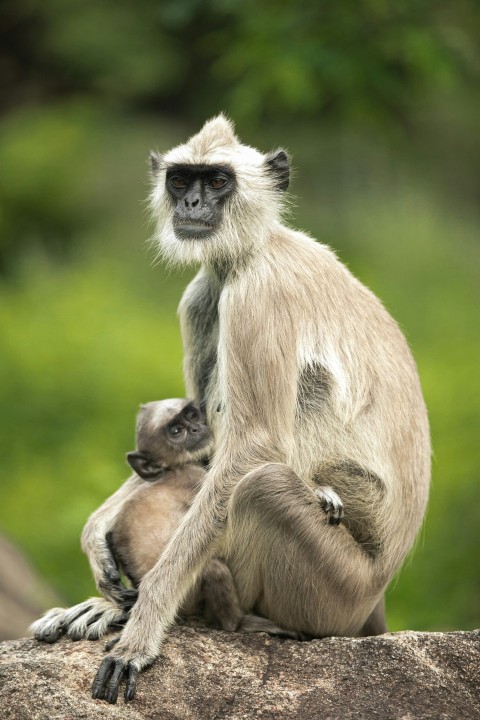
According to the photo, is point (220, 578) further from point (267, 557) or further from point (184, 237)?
point (184, 237)

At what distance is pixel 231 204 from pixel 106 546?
1947 mm

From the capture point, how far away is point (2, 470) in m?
11.6

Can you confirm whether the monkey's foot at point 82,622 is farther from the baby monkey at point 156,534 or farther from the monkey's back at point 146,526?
the monkey's back at point 146,526

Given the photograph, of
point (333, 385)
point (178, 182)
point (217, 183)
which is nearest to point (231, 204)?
point (217, 183)

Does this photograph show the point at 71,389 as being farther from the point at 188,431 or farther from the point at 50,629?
the point at 50,629

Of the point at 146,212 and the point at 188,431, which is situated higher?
the point at 146,212

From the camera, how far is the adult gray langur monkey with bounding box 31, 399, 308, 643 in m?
5.43

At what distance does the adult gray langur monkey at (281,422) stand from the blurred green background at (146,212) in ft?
8.30

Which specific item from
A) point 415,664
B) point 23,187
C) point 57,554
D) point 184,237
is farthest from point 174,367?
point 415,664

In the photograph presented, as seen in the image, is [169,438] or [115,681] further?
[169,438]

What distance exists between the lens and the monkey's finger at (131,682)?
491 cm

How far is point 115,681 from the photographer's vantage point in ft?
16.1

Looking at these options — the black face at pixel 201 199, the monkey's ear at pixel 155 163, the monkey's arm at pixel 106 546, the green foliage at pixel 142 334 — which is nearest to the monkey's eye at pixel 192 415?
the monkey's arm at pixel 106 546

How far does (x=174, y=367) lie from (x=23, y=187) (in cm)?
589
